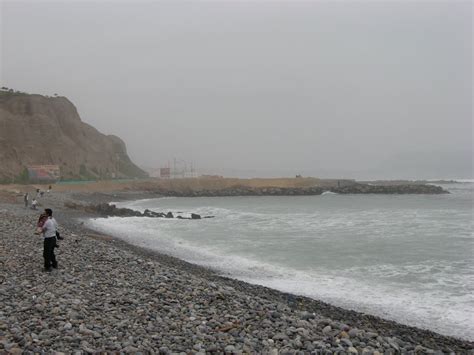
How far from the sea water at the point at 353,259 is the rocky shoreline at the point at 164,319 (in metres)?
1.62

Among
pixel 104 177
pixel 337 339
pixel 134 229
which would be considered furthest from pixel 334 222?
pixel 104 177

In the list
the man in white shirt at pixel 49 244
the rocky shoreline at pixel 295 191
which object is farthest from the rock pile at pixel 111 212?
the rocky shoreline at pixel 295 191

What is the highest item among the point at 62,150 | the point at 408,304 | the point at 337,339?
the point at 62,150

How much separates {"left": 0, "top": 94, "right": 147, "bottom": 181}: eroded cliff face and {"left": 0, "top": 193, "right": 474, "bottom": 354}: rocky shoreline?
69116 mm

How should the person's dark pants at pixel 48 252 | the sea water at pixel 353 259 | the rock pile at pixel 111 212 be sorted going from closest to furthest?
the person's dark pants at pixel 48 252 < the sea water at pixel 353 259 < the rock pile at pixel 111 212

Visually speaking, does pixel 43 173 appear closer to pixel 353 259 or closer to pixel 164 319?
pixel 353 259

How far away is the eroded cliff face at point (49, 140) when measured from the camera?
72562mm

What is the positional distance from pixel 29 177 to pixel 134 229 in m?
53.7

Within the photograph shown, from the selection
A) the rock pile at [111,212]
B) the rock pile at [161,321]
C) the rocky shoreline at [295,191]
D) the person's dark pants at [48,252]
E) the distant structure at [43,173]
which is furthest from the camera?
the rocky shoreline at [295,191]

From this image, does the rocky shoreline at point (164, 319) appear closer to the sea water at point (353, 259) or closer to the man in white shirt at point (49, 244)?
the man in white shirt at point (49, 244)

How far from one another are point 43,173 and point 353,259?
2618 inches

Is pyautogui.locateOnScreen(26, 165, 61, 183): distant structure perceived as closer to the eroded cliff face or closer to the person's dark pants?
the eroded cliff face

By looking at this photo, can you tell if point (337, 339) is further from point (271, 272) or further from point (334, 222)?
point (334, 222)

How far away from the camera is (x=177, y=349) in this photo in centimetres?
542
